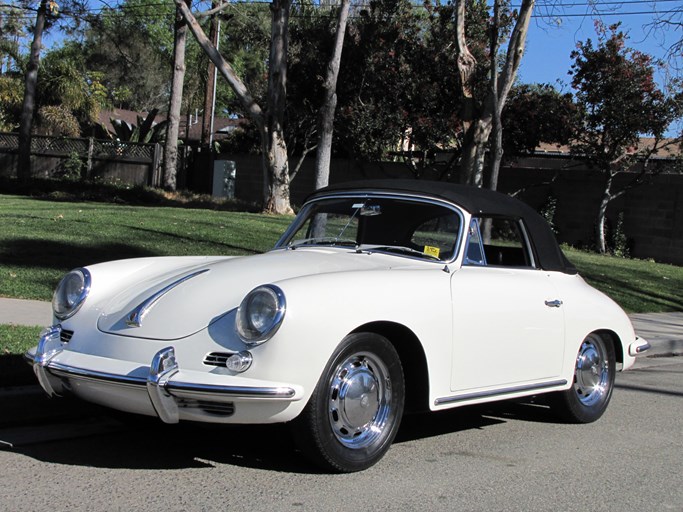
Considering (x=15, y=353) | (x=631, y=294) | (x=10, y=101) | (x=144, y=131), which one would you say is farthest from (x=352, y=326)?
(x=10, y=101)

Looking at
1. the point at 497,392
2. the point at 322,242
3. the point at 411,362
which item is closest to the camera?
the point at 411,362

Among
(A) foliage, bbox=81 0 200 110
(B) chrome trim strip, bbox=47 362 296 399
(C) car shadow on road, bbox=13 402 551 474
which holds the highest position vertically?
(A) foliage, bbox=81 0 200 110

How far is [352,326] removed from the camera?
4.22 metres

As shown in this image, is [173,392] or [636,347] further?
[636,347]

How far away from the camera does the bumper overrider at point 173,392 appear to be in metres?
3.85

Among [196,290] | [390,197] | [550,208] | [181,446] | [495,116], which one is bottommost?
[181,446]

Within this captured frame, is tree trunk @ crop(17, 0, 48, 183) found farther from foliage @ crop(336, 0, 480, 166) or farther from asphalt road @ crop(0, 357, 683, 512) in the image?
asphalt road @ crop(0, 357, 683, 512)

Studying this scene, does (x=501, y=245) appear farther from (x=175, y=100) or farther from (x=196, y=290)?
(x=175, y=100)

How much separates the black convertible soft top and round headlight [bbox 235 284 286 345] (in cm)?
178

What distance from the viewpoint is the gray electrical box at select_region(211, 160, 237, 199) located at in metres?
29.1

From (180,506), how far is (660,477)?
287 cm

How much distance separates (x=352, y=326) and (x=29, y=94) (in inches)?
941

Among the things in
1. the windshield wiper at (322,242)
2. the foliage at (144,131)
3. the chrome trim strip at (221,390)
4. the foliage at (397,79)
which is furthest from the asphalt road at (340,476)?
the foliage at (144,131)

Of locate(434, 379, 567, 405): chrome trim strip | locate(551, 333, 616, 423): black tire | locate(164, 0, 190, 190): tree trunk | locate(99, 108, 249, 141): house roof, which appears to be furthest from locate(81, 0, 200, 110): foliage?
locate(434, 379, 567, 405): chrome trim strip
